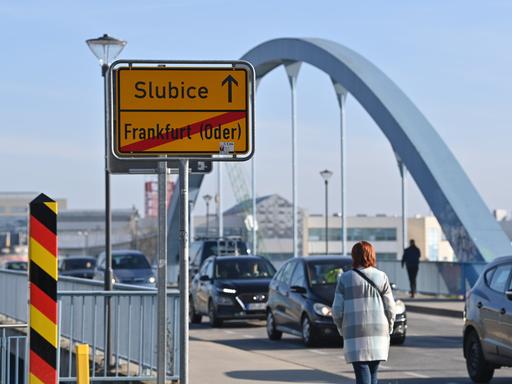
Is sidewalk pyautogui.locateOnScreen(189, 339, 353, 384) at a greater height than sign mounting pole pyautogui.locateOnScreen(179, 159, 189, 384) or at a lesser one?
lesser

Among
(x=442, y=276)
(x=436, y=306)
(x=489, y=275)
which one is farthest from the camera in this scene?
(x=442, y=276)

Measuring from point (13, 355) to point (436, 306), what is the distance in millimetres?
20207

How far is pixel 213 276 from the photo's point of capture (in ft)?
93.0

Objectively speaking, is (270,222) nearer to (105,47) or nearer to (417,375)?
(105,47)

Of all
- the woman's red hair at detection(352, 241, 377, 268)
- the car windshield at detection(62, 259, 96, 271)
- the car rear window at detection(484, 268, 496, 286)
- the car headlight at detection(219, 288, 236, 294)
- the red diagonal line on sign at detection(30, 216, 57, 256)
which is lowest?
the car headlight at detection(219, 288, 236, 294)

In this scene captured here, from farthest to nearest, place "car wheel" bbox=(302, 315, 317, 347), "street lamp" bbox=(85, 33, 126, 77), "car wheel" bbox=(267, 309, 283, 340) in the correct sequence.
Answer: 1. "car wheel" bbox=(267, 309, 283, 340)
2. "car wheel" bbox=(302, 315, 317, 347)
3. "street lamp" bbox=(85, 33, 126, 77)

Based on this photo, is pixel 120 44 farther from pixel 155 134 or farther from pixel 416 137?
pixel 416 137

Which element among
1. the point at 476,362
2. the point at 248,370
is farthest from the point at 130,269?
the point at 476,362

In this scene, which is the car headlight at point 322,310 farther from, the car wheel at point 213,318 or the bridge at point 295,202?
the car wheel at point 213,318

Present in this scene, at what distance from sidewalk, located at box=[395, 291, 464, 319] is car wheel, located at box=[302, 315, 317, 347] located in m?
9.42

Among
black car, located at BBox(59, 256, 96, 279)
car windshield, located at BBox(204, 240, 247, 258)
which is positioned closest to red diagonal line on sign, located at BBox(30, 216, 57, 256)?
black car, located at BBox(59, 256, 96, 279)

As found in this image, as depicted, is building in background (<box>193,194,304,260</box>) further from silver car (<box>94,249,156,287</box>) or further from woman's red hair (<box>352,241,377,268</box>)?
woman's red hair (<box>352,241,377,268</box>)

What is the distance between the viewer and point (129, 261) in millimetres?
38656

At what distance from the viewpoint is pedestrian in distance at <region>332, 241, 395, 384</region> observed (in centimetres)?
1061
